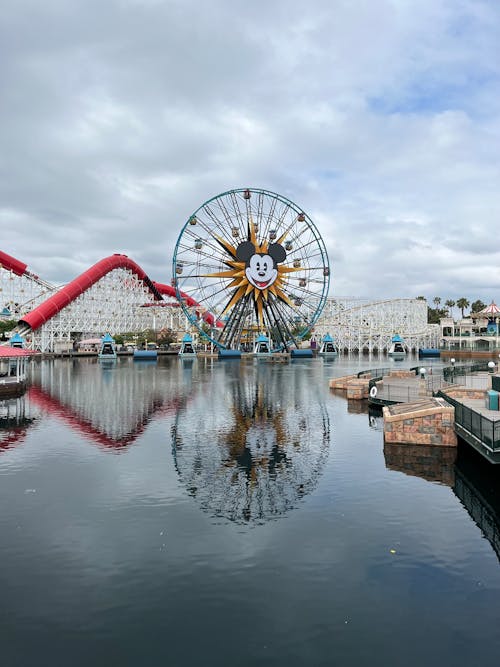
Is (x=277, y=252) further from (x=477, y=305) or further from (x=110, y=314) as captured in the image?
(x=477, y=305)

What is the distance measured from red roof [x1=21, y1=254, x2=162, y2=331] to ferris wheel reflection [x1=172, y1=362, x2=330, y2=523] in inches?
2699

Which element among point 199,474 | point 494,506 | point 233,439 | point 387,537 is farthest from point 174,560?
point 233,439

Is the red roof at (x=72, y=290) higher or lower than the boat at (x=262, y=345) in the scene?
higher

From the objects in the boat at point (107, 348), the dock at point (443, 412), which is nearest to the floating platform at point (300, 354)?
the boat at point (107, 348)

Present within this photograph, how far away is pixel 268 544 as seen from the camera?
44.1 ft

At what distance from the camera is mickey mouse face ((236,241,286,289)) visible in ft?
291

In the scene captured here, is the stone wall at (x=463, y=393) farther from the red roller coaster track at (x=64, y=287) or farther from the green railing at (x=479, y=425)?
the red roller coaster track at (x=64, y=287)

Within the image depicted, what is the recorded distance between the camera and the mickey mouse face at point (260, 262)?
291 feet

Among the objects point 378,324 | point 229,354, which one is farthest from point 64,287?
point 378,324

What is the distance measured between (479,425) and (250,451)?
9093 millimetres

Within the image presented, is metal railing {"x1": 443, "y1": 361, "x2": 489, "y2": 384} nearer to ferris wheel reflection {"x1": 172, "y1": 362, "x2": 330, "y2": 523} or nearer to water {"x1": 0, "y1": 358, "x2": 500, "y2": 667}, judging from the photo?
ferris wheel reflection {"x1": 172, "y1": 362, "x2": 330, "y2": 523}

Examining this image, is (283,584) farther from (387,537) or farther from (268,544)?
(387,537)

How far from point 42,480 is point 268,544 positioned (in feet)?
31.2

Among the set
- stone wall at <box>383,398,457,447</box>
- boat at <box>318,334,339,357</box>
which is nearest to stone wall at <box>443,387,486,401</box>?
stone wall at <box>383,398,457,447</box>
